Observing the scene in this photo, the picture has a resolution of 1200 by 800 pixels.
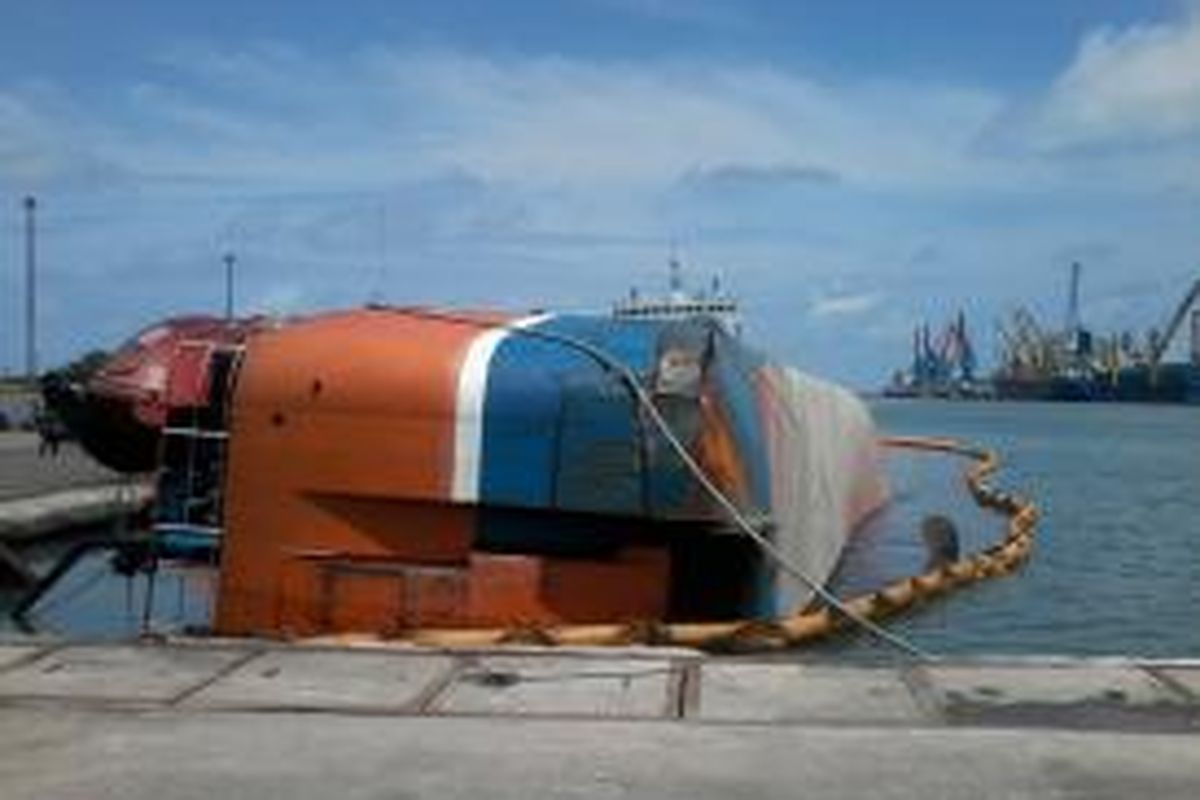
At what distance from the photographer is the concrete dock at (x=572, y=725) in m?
8.36

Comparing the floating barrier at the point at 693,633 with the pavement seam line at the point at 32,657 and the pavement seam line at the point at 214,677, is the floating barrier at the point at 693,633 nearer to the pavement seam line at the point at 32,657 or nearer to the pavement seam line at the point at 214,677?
the pavement seam line at the point at 214,677

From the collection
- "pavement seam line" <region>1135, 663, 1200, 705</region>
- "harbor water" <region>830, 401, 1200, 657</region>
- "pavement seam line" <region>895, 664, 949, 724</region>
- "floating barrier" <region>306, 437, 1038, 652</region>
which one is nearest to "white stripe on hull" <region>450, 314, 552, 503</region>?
"floating barrier" <region>306, 437, 1038, 652</region>

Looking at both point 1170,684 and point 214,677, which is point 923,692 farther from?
point 214,677

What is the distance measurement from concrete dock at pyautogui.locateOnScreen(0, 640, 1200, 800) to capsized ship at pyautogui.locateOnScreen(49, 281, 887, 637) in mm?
4609

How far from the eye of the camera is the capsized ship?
16406mm

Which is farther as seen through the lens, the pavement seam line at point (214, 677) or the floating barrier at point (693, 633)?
the floating barrier at point (693, 633)

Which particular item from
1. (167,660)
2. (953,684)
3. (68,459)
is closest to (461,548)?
(167,660)

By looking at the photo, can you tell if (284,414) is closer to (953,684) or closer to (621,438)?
(621,438)

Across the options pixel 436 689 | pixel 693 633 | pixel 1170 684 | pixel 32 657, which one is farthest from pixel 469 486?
pixel 1170 684

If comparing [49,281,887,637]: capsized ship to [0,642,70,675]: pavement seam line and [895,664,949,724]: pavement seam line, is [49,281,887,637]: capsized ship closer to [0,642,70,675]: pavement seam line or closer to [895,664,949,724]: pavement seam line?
[0,642,70,675]: pavement seam line

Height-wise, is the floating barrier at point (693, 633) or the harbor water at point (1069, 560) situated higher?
the floating barrier at point (693, 633)

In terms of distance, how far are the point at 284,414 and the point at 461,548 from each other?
1720 millimetres

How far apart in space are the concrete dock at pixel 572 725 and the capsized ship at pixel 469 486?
15.1ft

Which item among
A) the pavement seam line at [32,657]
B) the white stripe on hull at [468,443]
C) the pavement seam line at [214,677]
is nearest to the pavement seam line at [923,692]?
the pavement seam line at [214,677]
